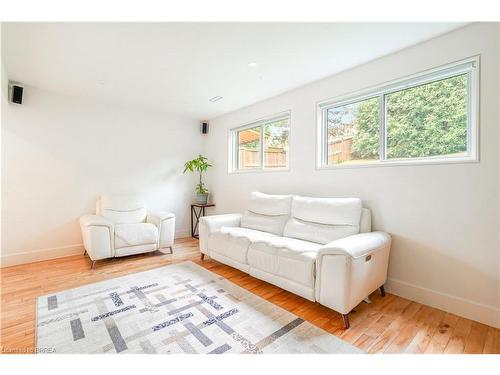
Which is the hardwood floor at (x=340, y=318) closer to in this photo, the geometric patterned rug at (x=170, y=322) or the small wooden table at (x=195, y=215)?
the geometric patterned rug at (x=170, y=322)

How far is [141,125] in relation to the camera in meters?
4.22

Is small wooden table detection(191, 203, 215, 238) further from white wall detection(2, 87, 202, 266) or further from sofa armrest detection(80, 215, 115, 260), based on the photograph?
sofa armrest detection(80, 215, 115, 260)

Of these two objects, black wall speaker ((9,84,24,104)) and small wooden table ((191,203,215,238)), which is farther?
small wooden table ((191,203,215,238))

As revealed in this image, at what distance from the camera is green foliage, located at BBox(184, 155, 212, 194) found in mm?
4551

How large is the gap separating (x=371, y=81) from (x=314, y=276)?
2.09 m

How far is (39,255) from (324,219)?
3865 millimetres

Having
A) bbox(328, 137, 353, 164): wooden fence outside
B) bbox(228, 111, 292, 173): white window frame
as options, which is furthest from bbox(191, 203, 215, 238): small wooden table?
bbox(328, 137, 353, 164): wooden fence outside

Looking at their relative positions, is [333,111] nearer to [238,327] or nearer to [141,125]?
[238,327]

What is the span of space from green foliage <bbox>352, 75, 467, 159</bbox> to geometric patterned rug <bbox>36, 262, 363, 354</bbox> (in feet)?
6.14

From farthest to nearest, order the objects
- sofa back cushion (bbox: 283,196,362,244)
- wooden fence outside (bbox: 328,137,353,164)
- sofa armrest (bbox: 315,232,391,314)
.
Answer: wooden fence outside (bbox: 328,137,353,164)
sofa back cushion (bbox: 283,196,362,244)
sofa armrest (bbox: 315,232,391,314)

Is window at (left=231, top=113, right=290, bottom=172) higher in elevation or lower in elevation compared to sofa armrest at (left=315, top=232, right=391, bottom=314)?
higher

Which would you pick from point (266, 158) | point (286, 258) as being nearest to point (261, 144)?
point (266, 158)

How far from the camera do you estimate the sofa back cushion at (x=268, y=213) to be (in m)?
2.98

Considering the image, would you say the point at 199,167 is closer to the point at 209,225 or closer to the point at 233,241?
the point at 209,225
